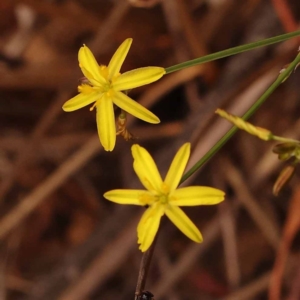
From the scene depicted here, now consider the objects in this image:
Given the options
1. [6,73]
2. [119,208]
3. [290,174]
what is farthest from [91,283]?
[290,174]

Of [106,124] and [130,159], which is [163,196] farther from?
[130,159]

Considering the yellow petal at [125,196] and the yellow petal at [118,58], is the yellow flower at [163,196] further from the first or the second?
the yellow petal at [118,58]

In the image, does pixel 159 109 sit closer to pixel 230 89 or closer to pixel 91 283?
pixel 230 89

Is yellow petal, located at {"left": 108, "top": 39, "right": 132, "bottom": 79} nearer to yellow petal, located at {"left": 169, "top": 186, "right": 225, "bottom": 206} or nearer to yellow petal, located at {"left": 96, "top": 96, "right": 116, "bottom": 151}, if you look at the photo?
yellow petal, located at {"left": 96, "top": 96, "right": 116, "bottom": 151}

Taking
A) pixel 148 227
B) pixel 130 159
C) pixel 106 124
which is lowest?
pixel 148 227

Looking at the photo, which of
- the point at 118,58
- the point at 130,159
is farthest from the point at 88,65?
the point at 130,159

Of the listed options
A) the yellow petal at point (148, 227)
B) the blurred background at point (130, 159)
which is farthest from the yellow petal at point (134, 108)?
the blurred background at point (130, 159)

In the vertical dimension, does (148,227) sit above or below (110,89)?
below

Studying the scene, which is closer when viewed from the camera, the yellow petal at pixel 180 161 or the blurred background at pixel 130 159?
the yellow petal at pixel 180 161
